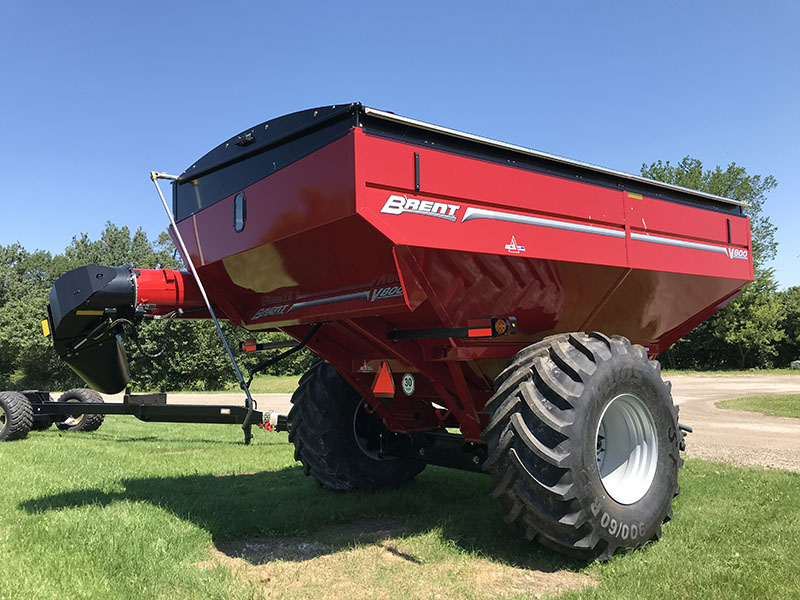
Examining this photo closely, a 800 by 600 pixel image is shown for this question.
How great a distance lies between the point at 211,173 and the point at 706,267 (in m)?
4.02

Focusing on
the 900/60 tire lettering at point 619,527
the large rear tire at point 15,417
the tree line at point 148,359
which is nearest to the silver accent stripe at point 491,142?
the 900/60 tire lettering at point 619,527

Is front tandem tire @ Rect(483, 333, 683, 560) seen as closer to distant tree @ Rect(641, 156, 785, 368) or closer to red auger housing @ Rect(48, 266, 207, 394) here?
red auger housing @ Rect(48, 266, 207, 394)

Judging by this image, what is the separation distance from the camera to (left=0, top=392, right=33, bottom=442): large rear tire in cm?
936

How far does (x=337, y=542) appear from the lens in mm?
4297

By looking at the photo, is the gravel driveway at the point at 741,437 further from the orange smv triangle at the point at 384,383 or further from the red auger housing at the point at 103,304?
the red auger housing at the point at 103,304

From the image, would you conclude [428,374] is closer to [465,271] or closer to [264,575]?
[465,271]

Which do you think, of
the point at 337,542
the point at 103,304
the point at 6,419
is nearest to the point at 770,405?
the point at 337,542

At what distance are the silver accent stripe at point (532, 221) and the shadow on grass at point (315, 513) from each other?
208 cm

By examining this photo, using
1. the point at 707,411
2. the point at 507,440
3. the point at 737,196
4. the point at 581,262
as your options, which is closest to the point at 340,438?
the point at 507,440

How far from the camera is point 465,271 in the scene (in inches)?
145

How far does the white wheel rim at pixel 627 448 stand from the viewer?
4188 millimetres

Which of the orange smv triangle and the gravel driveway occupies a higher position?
the orange smv triangle

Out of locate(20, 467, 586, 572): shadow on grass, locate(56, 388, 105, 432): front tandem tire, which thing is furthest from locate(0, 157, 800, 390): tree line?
locate(20, 467, 586, 572): shadow on grass

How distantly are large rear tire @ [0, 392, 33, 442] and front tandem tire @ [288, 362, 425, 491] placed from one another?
598 cm
